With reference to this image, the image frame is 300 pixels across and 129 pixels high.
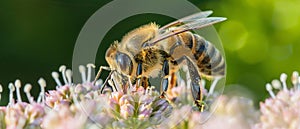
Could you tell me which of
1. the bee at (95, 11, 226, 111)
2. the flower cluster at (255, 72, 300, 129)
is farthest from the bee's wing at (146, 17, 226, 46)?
the flower cluster at (255, 72, 300, 129)

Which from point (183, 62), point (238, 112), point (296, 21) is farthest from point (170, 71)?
point (296, 21)

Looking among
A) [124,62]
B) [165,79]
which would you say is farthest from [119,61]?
[165,79]

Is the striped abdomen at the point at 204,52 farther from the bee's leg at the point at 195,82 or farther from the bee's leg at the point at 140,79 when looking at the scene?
the bee's leg at the point at 140,79

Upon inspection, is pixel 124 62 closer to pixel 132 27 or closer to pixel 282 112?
pixel 282 112

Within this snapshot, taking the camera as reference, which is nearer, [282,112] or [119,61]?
[282,112]

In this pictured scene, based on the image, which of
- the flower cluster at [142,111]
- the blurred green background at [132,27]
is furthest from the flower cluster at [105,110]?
the blurred green background at [132,27]

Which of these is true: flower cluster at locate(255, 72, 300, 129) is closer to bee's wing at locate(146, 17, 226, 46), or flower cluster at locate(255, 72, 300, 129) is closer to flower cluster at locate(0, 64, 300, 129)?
flower cluster at locate(0, 64, 300, 129)

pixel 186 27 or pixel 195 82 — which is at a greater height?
pixel 186 27
